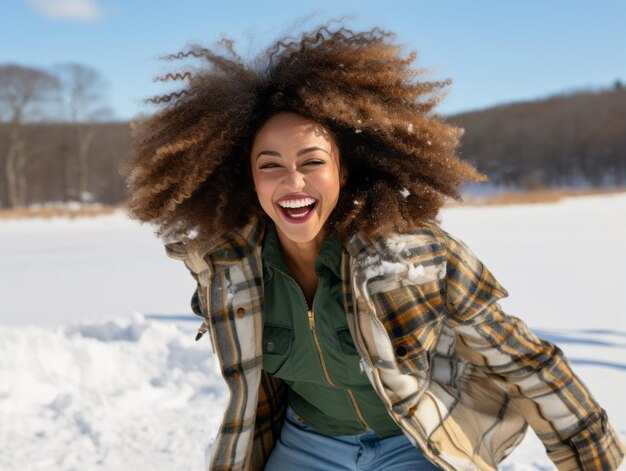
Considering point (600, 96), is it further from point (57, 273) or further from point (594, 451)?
Answer: point (594, 451)

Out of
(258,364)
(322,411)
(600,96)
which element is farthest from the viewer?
(600,96)

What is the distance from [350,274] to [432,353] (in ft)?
1.10

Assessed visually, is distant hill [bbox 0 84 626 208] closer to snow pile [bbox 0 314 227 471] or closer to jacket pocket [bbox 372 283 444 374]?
snow pile [bbox 0 314 227 471]

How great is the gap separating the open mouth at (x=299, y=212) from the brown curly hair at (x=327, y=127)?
0.09m

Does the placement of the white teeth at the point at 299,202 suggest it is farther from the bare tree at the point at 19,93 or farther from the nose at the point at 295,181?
the bare tree at the point at 19,93

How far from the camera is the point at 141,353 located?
3779 mm

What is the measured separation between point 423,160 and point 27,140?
2996cm

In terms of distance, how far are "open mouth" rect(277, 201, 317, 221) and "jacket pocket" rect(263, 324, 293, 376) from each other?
0.33 meters

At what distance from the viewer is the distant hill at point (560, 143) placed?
35531mm

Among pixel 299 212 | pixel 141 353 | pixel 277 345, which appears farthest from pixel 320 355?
pixel 141 353

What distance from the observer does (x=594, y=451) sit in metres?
1.59

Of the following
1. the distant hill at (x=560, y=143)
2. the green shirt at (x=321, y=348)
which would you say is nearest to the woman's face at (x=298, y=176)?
the green shirt at (x=321, y=348)

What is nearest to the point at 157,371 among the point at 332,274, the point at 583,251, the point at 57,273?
the point at 332,274

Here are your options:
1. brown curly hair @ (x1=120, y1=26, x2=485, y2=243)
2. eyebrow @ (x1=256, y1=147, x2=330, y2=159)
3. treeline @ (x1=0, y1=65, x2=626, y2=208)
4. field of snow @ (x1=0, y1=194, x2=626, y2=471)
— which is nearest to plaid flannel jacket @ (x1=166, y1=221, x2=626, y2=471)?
brown curly hair @ (x1=120, y1=26, x2=485, y2=243)
